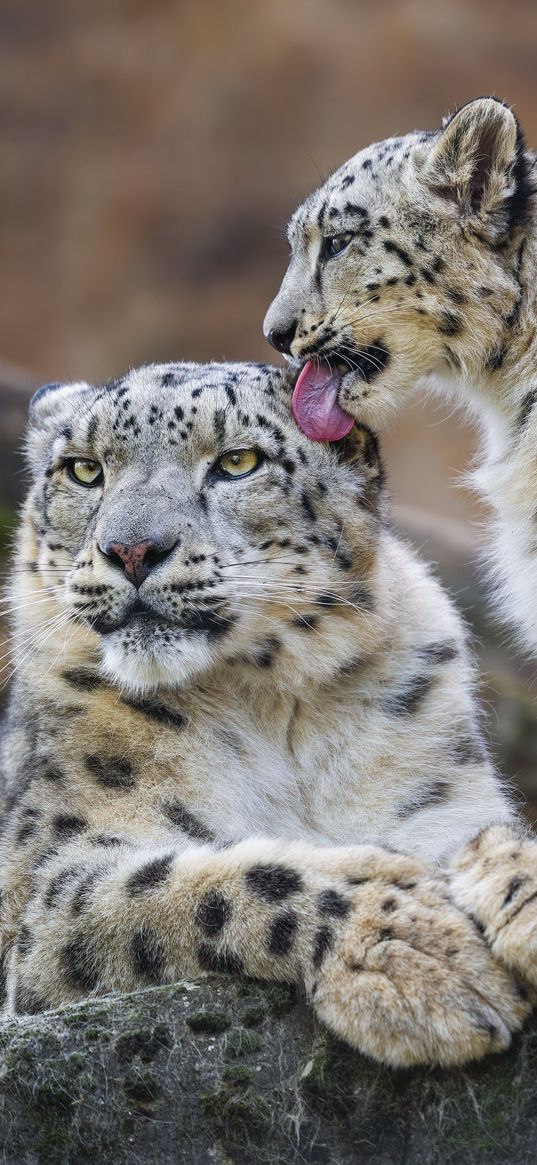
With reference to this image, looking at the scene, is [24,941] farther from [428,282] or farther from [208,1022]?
[428,282]

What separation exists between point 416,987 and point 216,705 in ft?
3.81

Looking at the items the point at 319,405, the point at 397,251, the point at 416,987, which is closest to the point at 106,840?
the point at 416,987

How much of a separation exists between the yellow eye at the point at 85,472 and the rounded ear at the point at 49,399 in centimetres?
42

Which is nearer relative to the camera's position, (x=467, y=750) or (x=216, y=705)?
(x=216, y=705)

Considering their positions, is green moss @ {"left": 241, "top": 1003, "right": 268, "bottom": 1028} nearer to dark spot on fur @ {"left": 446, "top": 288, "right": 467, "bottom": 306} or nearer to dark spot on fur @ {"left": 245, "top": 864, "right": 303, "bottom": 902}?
dark spot on fur @ {"left": 245, "top": 864, "right": 303, "bottom": 902}

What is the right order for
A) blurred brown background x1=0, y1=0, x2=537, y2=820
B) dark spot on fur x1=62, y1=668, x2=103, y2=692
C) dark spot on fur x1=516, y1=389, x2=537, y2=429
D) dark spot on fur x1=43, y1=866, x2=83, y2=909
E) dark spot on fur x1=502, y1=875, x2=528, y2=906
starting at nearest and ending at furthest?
1. dark spot on fur x1=502, y1=875, x2=528, y2=906
2. dark spot on fur x1=43, y1=866, x2=83, y2=909
3. dark spot on fur x1=62, y1=668, x2=103, y2=692
4. dark spot on fur x1=516, y1=389, x2=537, y2=429
5. blurred brown background x1=0, y1=0, x2=537, y2=820

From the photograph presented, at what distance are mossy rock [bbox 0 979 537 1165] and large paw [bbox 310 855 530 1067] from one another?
65mm

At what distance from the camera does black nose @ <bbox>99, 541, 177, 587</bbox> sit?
298cm

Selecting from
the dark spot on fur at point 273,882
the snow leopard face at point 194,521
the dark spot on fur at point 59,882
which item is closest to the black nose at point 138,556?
the snow leopard face at point 194,521

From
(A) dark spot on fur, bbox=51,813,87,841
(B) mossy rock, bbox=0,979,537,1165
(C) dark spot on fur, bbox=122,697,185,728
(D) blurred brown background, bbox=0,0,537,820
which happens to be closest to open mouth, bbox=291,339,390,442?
(C) dark spot on fur, bbox=122,697,185,728

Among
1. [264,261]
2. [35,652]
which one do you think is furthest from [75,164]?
[35,652]

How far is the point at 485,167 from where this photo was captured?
3836 millimetres

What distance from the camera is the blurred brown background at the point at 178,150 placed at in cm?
1283

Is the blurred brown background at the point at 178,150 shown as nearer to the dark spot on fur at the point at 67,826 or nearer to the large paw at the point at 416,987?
the dark spot on fur at the point at 67,826
